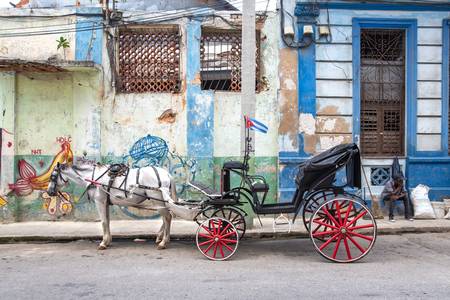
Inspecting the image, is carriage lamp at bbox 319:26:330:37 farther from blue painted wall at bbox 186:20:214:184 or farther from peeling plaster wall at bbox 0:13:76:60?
peeling plaster wall at bbox 0:13:76:60

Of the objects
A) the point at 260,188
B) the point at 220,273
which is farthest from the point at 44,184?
the point at 220,273

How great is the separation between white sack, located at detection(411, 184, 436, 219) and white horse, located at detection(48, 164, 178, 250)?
18.1ft

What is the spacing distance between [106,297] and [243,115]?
14.9ft

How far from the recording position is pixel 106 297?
498 cm

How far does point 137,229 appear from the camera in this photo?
29.9 ft

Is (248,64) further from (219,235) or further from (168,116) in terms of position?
(219,235)

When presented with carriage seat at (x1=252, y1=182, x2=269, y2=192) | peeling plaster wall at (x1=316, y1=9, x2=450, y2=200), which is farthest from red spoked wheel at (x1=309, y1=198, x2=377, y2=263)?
peeling plaster wall at (x1=316, y1=9, x2=450, y2=200)

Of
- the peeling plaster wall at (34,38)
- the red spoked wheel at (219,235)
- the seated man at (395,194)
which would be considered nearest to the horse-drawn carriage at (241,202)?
the red spoked wheel at (219,235)

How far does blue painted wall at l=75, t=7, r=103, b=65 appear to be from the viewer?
1011 centimetres

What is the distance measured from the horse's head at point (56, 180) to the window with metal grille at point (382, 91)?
258 inches

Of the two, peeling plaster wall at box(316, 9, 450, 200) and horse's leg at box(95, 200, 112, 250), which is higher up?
peeling plaster wall at box(316, 9, 450, 200)

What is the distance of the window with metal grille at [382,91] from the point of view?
10.7m

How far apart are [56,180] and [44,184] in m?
2.78

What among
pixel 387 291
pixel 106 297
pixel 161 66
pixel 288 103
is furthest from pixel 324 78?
pixel 106 297
